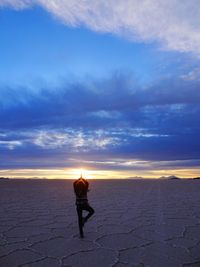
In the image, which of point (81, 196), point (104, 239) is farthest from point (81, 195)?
point (104, 239)

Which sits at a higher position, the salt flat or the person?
the person

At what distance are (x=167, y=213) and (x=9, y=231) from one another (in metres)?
5.05

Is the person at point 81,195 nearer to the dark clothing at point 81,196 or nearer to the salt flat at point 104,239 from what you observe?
the dark clothing at point 81,196

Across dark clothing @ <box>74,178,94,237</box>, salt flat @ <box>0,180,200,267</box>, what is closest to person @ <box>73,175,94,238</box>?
dark clothing @ <box>74,178,94,237</box>

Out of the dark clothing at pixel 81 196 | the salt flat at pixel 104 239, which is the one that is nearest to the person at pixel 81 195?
the dark clothing at pixel 81 196

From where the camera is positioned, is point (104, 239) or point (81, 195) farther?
point (81, 195)

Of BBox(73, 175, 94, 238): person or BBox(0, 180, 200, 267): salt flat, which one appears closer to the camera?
BBox(0, 180, 200, 267): salt flat

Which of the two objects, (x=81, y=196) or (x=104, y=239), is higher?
(x=81, y=196)

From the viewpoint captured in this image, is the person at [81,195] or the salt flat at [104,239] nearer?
the salt flat at [104,239]

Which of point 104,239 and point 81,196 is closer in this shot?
point 104,239

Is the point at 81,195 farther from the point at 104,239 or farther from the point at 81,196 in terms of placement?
the point at 104,239

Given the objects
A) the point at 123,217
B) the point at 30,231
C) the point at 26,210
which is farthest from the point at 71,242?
the point at 26,210

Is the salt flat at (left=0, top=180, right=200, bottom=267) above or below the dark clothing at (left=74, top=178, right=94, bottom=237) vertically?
below

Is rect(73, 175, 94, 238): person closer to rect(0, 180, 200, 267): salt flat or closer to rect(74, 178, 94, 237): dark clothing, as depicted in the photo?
rect(74, 178, 94, 237): dark clothing
